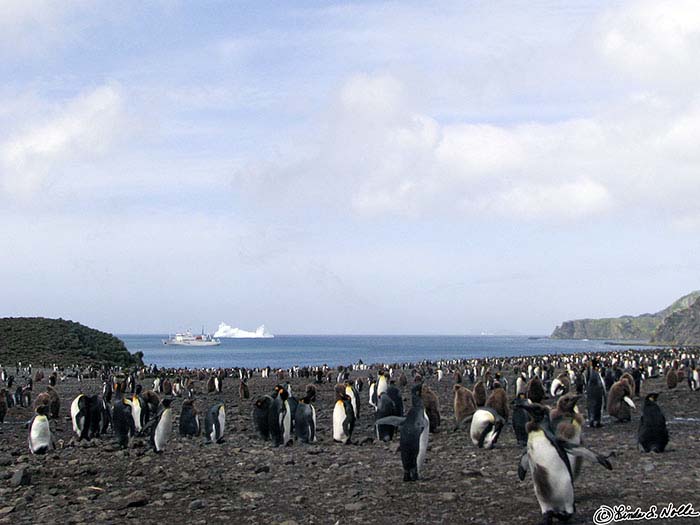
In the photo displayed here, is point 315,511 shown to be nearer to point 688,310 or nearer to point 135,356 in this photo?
point 135,356

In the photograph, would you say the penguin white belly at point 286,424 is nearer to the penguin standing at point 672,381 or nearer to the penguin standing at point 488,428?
the penguin standing at point 488,428

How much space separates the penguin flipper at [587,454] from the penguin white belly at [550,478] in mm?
165

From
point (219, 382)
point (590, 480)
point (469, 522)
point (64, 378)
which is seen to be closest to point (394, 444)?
point (590, 480)

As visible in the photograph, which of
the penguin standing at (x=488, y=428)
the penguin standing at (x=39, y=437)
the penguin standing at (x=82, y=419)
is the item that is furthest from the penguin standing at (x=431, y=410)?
the penguin standing at (x=39, y=437)

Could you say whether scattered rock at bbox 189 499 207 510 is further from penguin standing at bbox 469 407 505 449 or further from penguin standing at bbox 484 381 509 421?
penguin standing at bbox 484 381 509 421

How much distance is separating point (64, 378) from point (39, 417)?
30629 mm

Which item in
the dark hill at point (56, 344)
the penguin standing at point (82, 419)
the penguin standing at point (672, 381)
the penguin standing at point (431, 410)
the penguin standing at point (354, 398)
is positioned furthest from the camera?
the dark hill at point (56, 344)

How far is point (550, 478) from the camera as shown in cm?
712

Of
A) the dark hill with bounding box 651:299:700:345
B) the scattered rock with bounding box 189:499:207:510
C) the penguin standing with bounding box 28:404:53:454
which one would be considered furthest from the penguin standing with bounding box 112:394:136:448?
the dark hill with bounding box 651:299:700:345

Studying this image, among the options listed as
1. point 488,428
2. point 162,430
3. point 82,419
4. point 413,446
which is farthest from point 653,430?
point 82,419

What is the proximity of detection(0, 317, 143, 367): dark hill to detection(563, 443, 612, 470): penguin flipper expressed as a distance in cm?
5322

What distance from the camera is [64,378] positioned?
41.5 metres

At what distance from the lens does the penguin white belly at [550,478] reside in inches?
277

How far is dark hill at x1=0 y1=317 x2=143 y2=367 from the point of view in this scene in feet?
185
